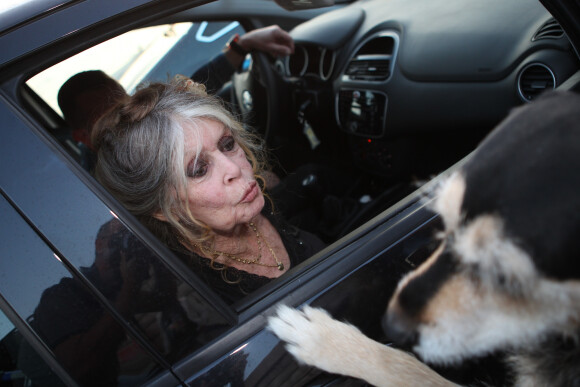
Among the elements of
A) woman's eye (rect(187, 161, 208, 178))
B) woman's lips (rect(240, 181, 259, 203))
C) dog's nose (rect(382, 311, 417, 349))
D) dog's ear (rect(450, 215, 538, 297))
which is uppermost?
woman's eye (rect(187, 161, 208, 178))

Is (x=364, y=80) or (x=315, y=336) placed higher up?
(x=315, y=336)

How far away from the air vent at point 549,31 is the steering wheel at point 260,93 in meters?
2.02

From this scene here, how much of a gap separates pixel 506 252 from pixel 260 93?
2.74 metres

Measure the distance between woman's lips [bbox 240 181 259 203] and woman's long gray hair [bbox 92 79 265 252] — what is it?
22 cm

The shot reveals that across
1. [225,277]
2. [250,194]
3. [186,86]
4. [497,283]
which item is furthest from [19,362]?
[497,283]

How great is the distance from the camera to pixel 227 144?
1721 mm

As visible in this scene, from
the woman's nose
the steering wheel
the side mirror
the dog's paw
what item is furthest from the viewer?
the steering wheel

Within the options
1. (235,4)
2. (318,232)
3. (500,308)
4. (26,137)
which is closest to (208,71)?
(235,4)

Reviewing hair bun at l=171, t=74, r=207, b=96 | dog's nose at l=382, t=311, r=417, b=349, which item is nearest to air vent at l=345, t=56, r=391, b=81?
hair bun at l=171, t=74, r=207, b=96

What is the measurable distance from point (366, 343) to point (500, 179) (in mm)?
655

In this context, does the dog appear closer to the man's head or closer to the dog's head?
the dog's head

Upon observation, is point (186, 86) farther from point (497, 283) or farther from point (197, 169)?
point (497, 283)

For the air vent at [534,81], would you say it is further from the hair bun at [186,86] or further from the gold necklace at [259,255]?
the hair bun at [186,86]

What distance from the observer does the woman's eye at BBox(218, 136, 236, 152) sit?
1686 millimetres
